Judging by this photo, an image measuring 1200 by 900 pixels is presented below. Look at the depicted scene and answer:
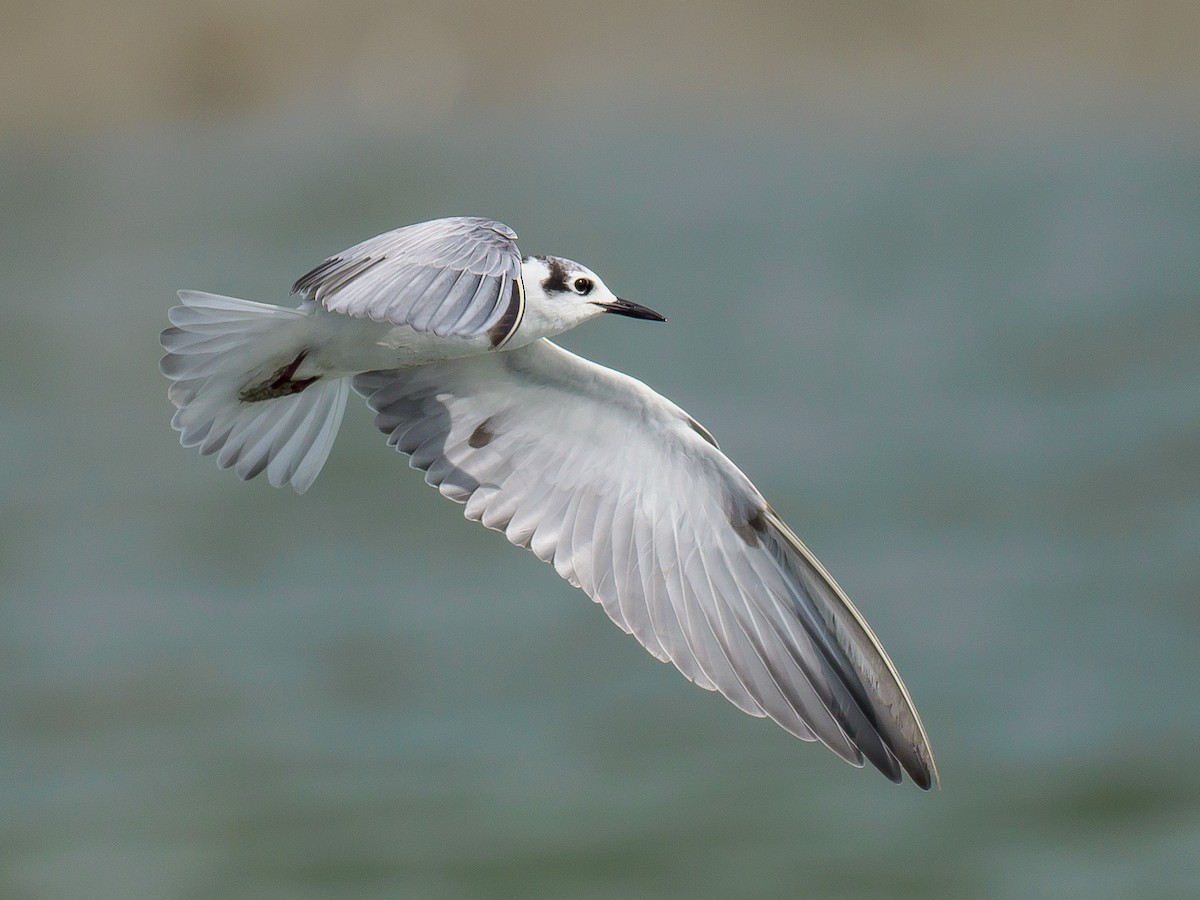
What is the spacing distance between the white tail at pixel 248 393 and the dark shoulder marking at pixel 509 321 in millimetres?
786

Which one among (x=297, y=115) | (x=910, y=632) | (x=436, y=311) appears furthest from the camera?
(x=910, y=632)

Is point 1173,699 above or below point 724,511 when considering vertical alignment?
above

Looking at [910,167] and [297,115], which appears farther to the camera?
[910,167]

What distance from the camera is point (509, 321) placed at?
341 centimetres

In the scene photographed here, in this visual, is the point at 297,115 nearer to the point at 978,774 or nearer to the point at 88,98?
the point at 88,98

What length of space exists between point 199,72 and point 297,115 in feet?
3.11

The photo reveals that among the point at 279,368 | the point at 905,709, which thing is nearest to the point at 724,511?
the point at 905,709

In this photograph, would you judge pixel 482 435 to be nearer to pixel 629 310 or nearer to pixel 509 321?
pixel 629 310

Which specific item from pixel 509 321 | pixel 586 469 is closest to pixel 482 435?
pixel 586 469

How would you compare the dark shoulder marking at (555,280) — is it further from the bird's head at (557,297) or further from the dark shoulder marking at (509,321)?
the dark shoulder marking at (509,321)

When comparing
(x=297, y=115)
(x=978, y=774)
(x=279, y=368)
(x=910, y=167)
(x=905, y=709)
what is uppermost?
(x=910, y=167)

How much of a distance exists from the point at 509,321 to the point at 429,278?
0.67 feet

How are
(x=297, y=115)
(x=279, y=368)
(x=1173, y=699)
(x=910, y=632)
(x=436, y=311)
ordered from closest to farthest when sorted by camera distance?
(x=436, y=311) → (x=279, y=368) → (x=297, y=115) → (x=910, y=632) → (x=1173, y=699)

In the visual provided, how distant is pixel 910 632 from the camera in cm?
1392
